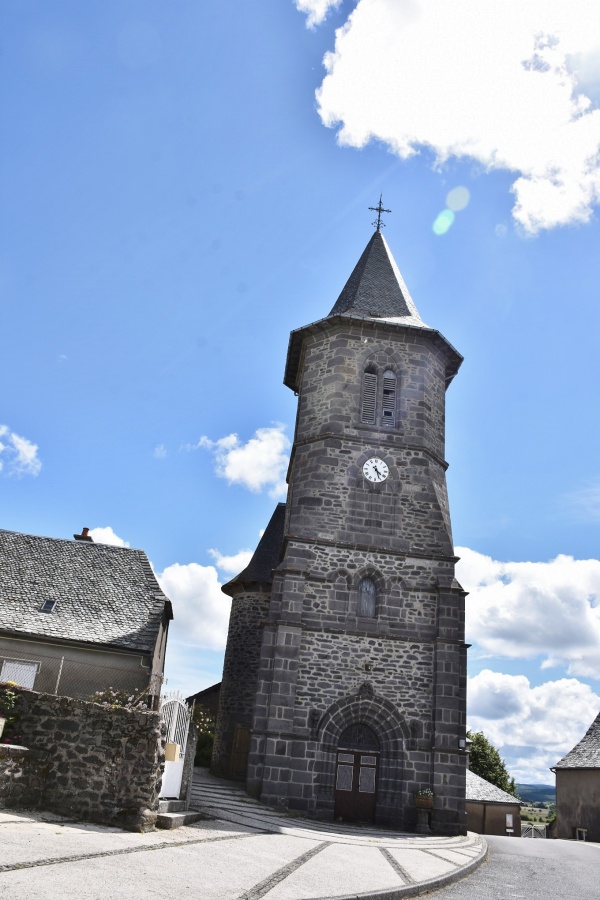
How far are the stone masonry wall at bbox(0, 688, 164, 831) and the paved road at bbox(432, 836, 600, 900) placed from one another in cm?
423

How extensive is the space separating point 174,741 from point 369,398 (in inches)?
503

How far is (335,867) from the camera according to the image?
9.30 metres

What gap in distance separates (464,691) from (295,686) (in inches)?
174

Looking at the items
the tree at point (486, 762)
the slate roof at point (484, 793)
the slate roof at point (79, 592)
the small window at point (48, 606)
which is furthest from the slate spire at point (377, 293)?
the tree at point (486, 762)

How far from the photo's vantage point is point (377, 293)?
24.8m

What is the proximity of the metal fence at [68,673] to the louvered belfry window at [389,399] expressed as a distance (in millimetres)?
9929

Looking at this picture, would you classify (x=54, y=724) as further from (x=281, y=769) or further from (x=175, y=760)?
(x=281, y=769)

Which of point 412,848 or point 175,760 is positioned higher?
point 175,760

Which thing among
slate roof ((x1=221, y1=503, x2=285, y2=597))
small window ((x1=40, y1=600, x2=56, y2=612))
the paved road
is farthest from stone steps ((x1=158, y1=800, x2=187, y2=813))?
slate roof ((x1=221, y1=503, x2=285, y2=597))

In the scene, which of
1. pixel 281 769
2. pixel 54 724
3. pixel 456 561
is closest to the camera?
pixel 54 724

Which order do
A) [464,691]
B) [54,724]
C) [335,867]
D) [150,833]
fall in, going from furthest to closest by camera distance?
[464,691], [54,724], [150,833], [335,867]

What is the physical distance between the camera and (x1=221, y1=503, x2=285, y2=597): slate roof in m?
26.5

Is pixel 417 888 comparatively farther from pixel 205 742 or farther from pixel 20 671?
pixel 205 742

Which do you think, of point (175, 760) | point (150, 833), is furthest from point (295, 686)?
Answer: point (150, 833)
